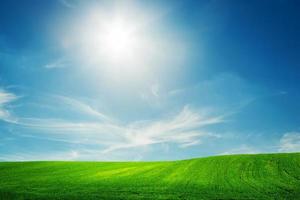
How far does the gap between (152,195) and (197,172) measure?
15589 mm

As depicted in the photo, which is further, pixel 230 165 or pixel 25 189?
pixel 230 165

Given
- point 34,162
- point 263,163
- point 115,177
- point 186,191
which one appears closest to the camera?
point 186,191

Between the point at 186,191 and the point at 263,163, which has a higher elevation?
the point at 263,163

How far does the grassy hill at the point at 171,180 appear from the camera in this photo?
1193 inches

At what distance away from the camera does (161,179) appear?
131 feet

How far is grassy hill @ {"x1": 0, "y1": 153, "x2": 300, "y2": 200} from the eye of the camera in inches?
1193

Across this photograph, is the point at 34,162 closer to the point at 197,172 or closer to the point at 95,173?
the point at 95,173

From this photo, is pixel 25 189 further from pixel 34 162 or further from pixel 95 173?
pixel 34 162

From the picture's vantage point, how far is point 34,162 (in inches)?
2437

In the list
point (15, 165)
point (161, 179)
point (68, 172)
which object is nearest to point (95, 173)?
point (68, 172)

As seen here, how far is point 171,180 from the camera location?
39.2 metres

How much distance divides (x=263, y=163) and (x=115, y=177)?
826 inches

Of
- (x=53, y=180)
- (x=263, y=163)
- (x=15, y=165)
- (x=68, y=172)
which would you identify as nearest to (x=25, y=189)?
(x=53, y=180)

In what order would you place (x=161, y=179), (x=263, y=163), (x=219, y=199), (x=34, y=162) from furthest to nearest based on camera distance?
(x=34, y=162) → (x=263, y=163) → (x=161, y=179) → (x=219, y=199)
